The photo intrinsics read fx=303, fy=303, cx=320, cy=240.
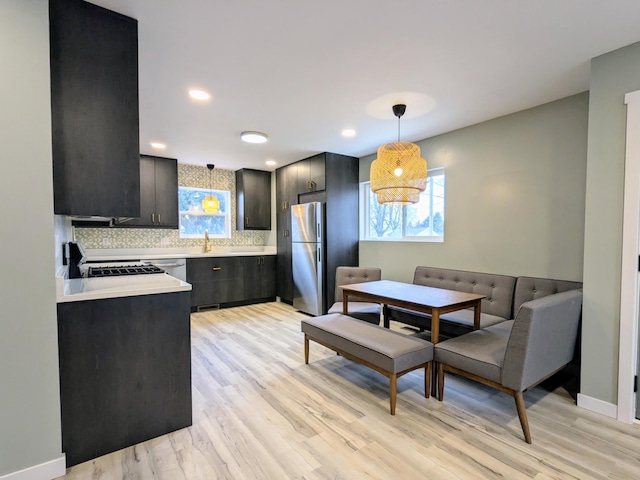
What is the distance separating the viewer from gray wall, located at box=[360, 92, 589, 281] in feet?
8.93

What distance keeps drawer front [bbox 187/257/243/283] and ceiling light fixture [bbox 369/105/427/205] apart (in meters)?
3.26

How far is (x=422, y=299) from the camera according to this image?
98.3 inches

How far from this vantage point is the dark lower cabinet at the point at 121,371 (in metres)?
1.60

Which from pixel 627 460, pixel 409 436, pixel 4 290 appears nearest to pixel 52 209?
pixel 4 290

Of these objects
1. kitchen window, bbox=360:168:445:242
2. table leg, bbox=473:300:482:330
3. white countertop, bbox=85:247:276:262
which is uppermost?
kitchen window, bbox=360:168:445:242

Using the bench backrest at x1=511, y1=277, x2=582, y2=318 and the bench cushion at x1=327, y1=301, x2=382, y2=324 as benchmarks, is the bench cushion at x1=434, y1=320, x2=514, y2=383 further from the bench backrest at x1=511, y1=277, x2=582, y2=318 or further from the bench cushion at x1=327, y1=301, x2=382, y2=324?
the bench cushion at x1=327, y1=301, x2=382, y2=324

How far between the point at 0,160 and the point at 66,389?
1.17 metres

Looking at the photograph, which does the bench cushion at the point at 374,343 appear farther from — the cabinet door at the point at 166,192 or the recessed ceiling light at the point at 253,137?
the cabinet door at the point at 166,192

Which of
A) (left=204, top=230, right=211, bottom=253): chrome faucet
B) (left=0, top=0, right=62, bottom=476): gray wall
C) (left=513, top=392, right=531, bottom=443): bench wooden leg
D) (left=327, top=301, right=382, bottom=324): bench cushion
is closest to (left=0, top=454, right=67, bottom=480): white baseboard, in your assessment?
(left=0, top=0, right=62, bottom=476): gray wall

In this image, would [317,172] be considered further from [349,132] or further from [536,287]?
[536,287]

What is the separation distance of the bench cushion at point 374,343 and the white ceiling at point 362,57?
2.02 metres

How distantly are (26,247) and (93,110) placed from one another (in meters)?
0.80

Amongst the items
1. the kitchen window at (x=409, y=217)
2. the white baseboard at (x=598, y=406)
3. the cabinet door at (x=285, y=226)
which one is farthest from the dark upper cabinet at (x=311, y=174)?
the white baseboard at (x=598, y=406)

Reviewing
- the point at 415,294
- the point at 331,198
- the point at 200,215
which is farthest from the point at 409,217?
the point at 200,215
